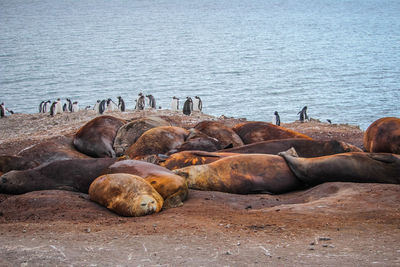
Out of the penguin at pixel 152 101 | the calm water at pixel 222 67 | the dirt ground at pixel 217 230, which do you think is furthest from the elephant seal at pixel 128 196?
the penguin at pixel 152 101

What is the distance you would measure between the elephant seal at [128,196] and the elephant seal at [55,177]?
3.09 ft

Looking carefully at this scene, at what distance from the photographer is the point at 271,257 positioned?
4168 millimetres

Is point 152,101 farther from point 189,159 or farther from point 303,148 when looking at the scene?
point 189,159

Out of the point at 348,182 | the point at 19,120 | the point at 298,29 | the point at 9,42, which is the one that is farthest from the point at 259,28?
the point at 348,182

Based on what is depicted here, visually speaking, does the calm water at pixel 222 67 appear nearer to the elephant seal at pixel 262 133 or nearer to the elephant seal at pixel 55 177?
the elephant seal at pixel 262 133

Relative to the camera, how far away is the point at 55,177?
7.30 meters

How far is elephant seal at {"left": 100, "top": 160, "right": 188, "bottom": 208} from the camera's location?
6.27 meters

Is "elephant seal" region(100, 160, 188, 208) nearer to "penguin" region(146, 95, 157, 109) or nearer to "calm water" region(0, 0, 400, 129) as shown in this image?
"calm water" region(0, 0, 400, 129)

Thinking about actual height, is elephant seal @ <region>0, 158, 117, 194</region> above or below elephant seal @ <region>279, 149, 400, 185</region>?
below

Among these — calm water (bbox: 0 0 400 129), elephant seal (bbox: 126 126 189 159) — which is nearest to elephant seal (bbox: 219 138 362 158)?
elephant seal (bbox: 126 126 189 159)

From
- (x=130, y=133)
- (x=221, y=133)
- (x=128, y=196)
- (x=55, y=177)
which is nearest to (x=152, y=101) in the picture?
(x=130, y=133)

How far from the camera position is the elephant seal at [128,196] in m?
5.87

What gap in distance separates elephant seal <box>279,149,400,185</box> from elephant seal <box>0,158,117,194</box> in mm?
3124

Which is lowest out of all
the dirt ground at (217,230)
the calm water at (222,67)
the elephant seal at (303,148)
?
the dirt ground at (217,230)
